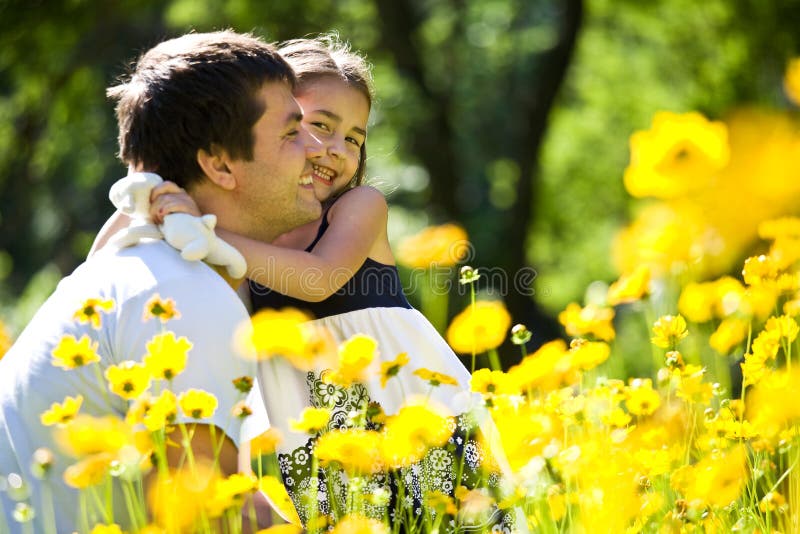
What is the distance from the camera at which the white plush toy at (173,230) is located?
8.05 ft

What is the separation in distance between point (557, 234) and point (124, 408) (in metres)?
14.2

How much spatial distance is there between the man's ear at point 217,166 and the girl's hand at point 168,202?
0.11m

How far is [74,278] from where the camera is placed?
8.09 ft

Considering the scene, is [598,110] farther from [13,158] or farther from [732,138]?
[13,158]

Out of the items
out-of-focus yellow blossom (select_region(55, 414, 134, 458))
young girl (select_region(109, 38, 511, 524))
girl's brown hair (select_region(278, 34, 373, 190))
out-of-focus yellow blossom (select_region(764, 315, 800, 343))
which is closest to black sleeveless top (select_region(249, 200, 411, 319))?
young girl (select_region(109, 38, 511, 524))

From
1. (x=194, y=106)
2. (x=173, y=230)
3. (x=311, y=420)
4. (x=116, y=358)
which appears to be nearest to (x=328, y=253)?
(x=194, y=106)

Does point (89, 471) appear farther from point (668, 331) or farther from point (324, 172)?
point (324, 172)

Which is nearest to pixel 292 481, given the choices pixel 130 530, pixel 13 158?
pixel 130 530

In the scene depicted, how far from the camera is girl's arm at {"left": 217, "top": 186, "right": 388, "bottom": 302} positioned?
9.52 ft

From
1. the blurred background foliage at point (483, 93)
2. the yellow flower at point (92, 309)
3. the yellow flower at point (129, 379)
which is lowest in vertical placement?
the blurred background foliage at point (483, 93)

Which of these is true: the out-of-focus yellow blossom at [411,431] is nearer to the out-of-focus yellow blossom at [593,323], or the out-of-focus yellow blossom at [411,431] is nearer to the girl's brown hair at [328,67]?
the out-of-focus yellow blossom at [593,323]

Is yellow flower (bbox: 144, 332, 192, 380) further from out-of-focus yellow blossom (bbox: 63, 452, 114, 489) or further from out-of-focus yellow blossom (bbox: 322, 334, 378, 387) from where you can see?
out-of-focus yellow blossom (bbox: 322, 334, 378, 387)

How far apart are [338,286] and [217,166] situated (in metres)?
0.49

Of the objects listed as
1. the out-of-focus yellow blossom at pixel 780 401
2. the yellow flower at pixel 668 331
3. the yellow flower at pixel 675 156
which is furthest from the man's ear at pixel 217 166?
the out-of-focus yellow blossom at pixel 780 401
